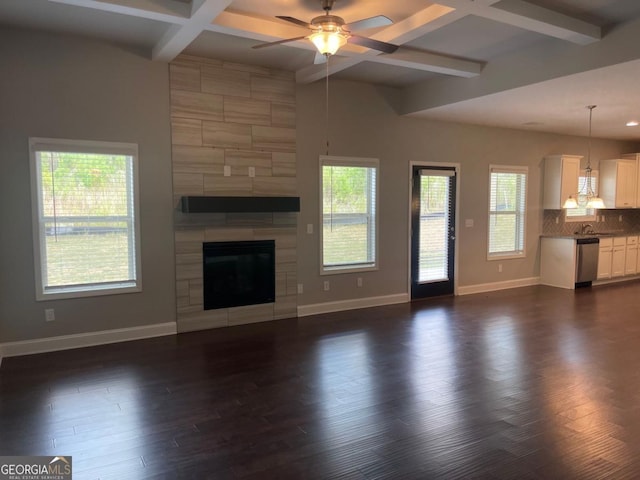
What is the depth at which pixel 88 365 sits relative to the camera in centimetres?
409

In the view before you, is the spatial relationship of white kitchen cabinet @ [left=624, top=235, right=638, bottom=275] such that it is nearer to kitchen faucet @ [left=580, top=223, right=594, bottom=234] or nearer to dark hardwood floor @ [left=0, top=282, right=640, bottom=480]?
kitchen faucet @ [left=580, top=223, right=594, bottom=234]

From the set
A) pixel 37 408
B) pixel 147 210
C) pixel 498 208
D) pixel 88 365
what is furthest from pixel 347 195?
pixel 37 408

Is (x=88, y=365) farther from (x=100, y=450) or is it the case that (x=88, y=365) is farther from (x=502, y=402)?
(x=502, y=402)

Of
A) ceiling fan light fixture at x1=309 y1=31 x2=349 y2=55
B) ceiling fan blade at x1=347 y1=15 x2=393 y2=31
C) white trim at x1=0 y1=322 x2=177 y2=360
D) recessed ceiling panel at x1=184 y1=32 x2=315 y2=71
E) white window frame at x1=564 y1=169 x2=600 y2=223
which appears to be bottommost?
white trim at x1=0 y1=322 x2=177 y2=360

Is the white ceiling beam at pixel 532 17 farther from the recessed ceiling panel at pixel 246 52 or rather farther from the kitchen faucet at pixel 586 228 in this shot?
the kitchen faucet at pixel 586 228

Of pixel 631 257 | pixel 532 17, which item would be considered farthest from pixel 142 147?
pixel 631 257

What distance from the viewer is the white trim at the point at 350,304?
19.4ft

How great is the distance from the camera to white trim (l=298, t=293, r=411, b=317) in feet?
19.4

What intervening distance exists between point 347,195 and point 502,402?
3488 millimetres

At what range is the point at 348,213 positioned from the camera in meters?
6.18

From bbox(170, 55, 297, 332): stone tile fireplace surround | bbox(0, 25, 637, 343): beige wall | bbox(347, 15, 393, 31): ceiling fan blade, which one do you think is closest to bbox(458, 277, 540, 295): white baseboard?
bbox(0, 25, 637, 343): beige wall

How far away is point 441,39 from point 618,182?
6.22 m

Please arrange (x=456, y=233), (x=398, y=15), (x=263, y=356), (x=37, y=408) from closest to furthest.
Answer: (x=37, y=408)
(x=398, y=15)
(x=263, y=356)
(x=456, y=233)

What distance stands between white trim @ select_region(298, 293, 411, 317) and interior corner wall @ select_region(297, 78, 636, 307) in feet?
0.17
